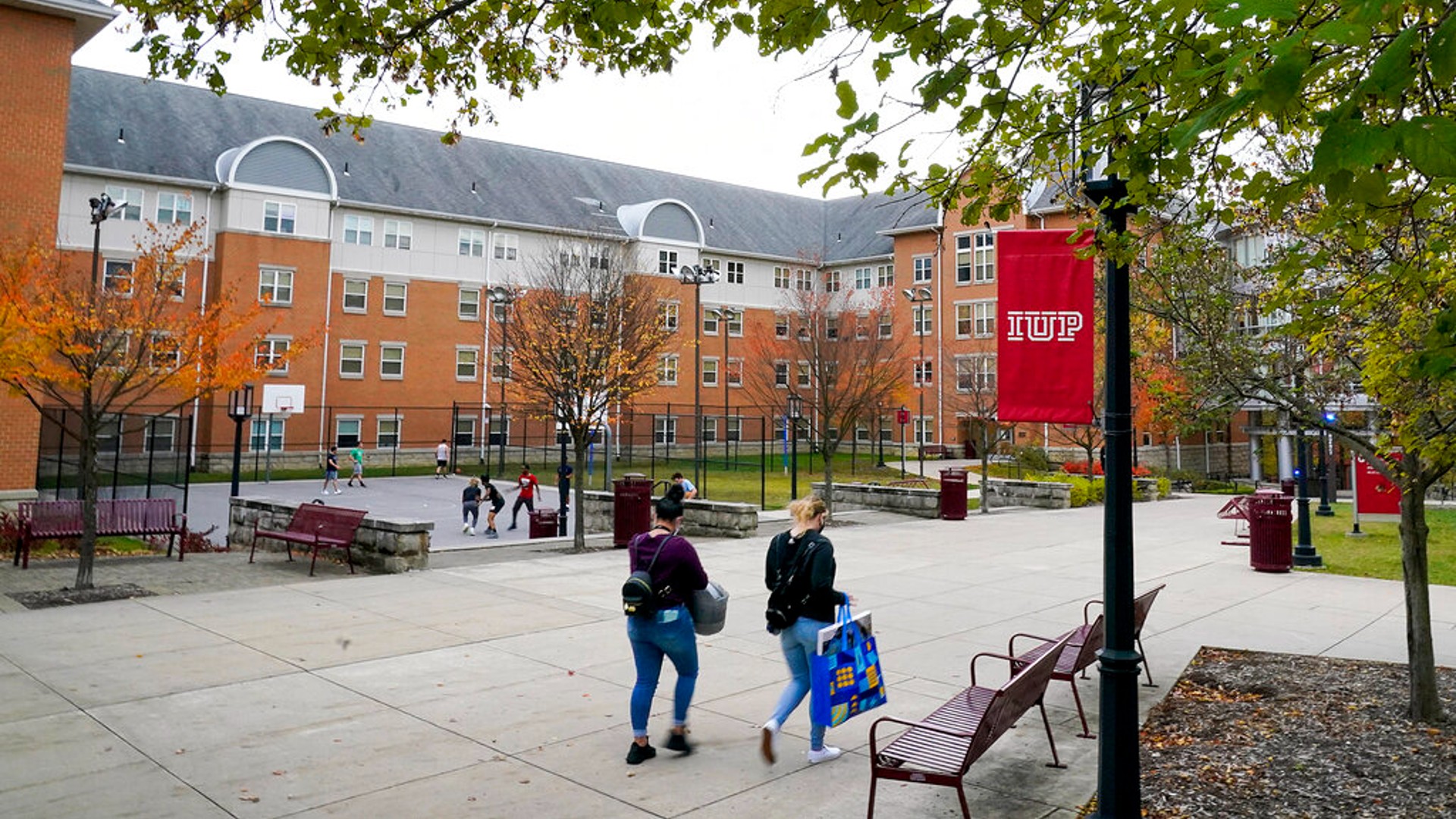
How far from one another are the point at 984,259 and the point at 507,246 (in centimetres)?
2707

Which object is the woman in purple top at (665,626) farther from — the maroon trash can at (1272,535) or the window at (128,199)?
the window at (128,199)

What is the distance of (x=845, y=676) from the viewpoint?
18.8 ft

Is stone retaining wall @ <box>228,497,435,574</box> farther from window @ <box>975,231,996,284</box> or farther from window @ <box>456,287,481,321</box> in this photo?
window @ <box>975,231,996,284</box>

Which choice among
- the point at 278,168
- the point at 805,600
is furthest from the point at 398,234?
the point at 805,600

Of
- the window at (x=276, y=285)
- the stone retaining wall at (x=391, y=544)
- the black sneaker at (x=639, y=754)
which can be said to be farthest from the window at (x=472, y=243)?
the black sneaker at (x=639, y=754)

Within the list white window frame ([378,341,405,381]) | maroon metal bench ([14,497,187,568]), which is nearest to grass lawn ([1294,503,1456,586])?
maroon metal bench ([14,497,187,568])

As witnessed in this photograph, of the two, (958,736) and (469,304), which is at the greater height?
(469,304)

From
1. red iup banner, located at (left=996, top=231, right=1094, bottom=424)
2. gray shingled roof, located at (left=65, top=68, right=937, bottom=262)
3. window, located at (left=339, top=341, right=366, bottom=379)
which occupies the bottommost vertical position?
red iup banner, located at (left=996, top=231, right=1094, bottom=424)

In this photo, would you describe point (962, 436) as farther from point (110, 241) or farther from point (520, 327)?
point (110, 241)

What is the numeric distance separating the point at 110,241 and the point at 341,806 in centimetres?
4067

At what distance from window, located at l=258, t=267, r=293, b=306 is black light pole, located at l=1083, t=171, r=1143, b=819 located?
4130 centimetres

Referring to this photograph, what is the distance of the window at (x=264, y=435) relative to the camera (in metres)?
39.0

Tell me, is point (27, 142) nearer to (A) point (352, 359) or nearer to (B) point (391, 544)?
(B) point (391, 544)

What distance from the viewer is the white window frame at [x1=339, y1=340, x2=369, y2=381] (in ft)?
139
